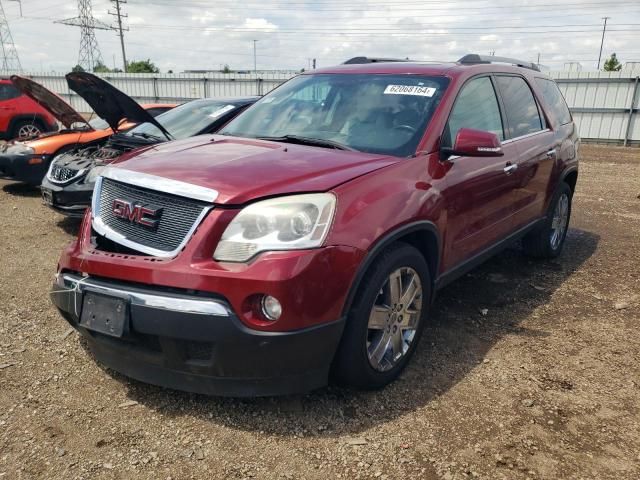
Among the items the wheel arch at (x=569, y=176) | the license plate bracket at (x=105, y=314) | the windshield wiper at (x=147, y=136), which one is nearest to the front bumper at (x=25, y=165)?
the windshield wiper at (x=147, y=136)

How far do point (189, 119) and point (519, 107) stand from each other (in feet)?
12.3

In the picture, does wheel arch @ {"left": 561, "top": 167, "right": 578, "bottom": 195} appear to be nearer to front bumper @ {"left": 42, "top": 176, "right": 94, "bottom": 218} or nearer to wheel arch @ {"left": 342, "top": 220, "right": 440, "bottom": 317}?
wheel arch @ {"left": 342, "top": 220, "right": 440, "bottom": 317}

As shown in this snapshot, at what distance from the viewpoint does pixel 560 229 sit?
555 centimetres

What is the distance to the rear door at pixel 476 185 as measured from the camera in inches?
131

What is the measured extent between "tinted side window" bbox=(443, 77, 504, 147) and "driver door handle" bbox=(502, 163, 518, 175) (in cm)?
22

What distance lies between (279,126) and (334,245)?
1.50 m

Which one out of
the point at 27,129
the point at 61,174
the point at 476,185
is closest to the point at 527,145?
the point at 476,185

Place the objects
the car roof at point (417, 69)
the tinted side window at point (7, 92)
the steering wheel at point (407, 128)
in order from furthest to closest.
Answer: the tinted side window at point (7, 92), the car roof at point (417, 69), the steering wheel at point (407, 128)

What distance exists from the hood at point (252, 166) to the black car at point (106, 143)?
2.28 meters

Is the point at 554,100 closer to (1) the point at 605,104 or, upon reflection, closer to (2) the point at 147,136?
(2) the point at 147,136

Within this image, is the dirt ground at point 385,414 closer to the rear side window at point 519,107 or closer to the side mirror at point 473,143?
the side mirror at point 473,143

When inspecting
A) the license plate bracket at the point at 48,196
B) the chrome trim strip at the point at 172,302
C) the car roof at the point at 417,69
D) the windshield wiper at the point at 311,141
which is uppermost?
the car roof at the point at 417,69

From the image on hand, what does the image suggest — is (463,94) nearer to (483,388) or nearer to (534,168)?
(534,168)

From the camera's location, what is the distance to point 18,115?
12469 millimetres
